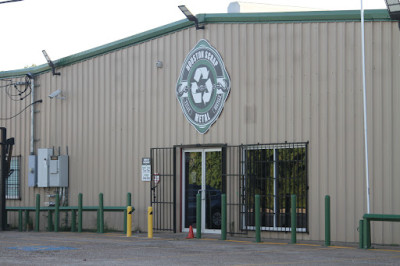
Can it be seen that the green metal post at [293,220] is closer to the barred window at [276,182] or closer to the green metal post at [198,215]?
the barred window at [276,182]

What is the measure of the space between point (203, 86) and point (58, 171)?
6296 millimetres

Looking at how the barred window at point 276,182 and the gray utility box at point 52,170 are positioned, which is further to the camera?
the gray utility box at point 52,170

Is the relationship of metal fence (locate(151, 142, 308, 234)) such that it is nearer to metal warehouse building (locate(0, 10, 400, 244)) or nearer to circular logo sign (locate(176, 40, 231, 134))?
metal warehouse building (locate(0, 10, 400, 244))

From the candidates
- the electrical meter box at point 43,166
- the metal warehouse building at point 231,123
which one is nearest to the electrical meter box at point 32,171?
the metal warehouse building at point 231,123

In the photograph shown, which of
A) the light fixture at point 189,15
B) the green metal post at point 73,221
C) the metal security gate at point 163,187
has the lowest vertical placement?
the green metal post at point 73,221

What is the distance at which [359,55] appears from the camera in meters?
16.1

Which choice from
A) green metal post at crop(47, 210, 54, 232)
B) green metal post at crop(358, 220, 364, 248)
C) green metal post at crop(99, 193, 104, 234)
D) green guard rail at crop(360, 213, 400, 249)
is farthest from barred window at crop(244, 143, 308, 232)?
green metal post at crop(47, 210, 54, 232)

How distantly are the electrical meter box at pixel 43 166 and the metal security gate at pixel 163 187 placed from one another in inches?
174

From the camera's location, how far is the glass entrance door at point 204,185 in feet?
61.4

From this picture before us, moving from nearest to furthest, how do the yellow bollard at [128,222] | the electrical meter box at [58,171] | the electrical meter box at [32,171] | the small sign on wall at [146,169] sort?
the yellow bollard at [128,222] → the small sign on wall at [146,169] → the electrical meter box at [58,171] → the electrical meter box at [32,171]

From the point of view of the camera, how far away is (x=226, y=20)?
61.0 ft

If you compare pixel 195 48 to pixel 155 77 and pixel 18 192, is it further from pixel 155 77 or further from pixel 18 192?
pixel 18 192

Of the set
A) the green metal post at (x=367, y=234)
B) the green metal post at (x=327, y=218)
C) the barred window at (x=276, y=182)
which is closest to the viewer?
the green metal post at (x=367, y=234)

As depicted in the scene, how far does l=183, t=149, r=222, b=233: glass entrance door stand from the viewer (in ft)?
61.4
